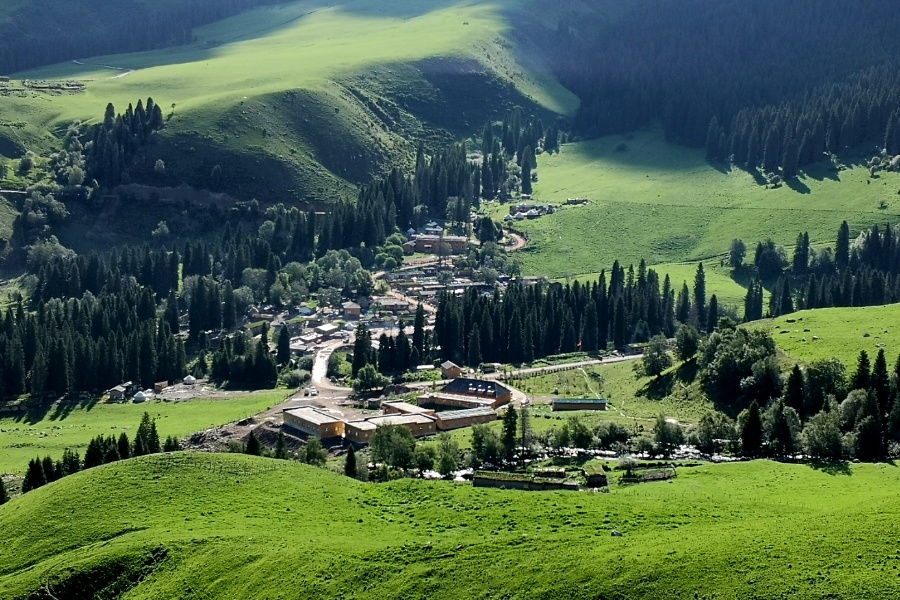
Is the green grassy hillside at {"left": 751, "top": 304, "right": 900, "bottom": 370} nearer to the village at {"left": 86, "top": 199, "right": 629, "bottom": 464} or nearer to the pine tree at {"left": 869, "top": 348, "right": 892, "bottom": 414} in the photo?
the pine tree at {"left": 869, "top": 348, "right": 892, "bottom": 414}

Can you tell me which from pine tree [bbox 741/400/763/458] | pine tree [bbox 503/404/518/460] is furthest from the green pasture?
pine tree [bbox 741/400/763/458]

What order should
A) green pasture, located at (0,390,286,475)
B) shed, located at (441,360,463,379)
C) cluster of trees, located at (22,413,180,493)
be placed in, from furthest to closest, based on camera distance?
1. shed, located at (441,360,463,379)
2. green pasture, located at (0,390,286,475)
3. cluster of trees, located at (22,413,180,493)

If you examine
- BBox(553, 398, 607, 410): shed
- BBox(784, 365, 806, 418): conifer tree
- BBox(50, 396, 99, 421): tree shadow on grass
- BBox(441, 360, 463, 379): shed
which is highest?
BBox(784, 365, 806, 418): conifer tree

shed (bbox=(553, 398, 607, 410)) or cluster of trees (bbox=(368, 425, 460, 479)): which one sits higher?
cluster of trees (bbox=(368, 425, 460, 479))

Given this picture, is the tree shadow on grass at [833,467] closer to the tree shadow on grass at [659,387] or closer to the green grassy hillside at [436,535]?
the green grassy hillside at [436,535]

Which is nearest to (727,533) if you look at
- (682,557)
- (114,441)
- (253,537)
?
(682,557)

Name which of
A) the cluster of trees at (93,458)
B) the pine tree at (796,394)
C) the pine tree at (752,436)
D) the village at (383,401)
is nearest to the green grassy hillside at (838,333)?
the pine tree at (796,394)
